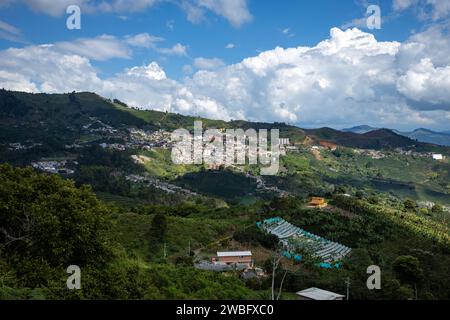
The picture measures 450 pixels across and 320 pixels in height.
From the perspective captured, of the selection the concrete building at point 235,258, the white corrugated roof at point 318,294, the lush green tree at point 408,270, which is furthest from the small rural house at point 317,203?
the white corrugated roof at point 318,294

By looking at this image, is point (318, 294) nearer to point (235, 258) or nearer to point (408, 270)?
point (408, 270)

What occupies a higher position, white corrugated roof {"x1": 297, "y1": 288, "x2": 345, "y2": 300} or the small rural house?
the small rural house

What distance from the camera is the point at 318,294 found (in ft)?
83.7

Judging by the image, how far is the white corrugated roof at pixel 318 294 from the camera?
24.5m

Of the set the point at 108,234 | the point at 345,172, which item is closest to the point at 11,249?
the point at 108,234

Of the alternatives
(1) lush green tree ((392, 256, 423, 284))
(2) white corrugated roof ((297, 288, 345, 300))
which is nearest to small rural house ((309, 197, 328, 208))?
(1) lush green tree ((392, 256, 423, 284))

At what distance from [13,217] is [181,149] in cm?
15517

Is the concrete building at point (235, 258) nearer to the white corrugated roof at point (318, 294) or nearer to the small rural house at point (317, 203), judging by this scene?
the white corrugated roof at point (318, 294)

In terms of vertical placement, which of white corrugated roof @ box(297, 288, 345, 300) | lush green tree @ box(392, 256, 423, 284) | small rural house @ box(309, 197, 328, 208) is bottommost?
lush green tree @ box(392, 256, 423, 284)

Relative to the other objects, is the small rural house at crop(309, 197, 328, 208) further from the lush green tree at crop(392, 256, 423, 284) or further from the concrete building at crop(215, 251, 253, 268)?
the lush green tree at crop(392, 256, 423, 284)

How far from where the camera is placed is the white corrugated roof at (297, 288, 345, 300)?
2453 cm

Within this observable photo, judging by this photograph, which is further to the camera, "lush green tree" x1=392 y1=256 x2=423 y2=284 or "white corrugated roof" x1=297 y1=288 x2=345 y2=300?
"lush green tree" x1=392 y1=256 x2=423 y2=284

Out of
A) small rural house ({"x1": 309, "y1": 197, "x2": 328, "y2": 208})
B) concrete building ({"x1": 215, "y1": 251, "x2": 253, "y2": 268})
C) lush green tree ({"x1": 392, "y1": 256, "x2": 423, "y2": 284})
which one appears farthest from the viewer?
small rural house ({"x1": 309, "y1": 197, "x2": 328, "y2": 208})
